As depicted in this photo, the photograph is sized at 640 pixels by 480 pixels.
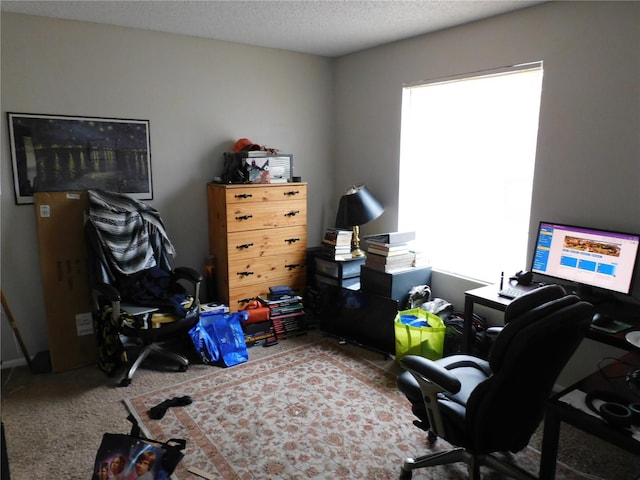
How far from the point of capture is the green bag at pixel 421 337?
293 cm

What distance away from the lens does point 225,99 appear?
3682 millimetres

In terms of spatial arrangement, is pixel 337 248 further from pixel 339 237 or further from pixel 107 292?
pixel 107 292

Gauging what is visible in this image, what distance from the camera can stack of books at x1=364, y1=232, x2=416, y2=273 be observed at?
3.32 meters

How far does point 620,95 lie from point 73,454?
3390mm

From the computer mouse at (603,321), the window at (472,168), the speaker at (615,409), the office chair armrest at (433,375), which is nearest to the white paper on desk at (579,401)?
the speaker at (615,409)

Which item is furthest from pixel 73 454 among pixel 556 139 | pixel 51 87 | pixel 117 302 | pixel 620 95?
pixel 620 95

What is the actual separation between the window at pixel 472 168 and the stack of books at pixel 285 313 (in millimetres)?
1123

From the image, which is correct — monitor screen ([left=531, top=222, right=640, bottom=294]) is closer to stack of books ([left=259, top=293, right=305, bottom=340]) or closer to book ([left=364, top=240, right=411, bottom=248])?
book ([left=364, top=240, right=411, bottom=248])

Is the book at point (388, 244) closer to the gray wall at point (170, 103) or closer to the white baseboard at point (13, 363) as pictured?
the gray wall at point (170, 103)

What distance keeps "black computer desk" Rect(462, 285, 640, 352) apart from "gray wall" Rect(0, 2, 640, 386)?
17.0 inches

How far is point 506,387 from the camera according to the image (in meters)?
1.56

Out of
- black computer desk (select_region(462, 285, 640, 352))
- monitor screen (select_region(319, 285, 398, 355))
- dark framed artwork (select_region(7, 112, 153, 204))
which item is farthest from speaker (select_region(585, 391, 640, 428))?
dark framed artwork (select_region(7, 112, 153, 204))

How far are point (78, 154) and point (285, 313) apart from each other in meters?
1.94

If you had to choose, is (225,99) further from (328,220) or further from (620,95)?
(620,95)
